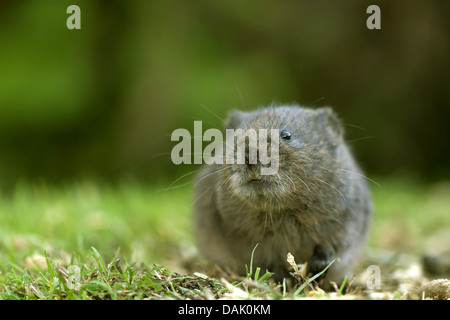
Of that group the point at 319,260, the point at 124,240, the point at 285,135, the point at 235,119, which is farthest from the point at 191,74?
the point at 319,260

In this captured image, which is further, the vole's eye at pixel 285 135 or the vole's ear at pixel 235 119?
the vole's ear at pixel 235 119

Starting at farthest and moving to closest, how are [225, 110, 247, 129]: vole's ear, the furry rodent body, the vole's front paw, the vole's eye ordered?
[225, 110, 247, 129]: vole's ear
the vole's front paw
the vole's eye
the furry rodent body

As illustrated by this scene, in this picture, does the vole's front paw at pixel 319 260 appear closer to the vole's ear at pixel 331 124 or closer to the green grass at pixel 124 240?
the green grass at pixel 124 240

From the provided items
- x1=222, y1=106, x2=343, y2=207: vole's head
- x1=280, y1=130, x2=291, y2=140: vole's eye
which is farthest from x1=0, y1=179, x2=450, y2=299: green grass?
x1=280, y1=130, x2=291, y2=140: vole's eye

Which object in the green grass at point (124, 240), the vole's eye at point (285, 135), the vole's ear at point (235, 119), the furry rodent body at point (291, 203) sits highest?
the vole's ear at point (235, 119)

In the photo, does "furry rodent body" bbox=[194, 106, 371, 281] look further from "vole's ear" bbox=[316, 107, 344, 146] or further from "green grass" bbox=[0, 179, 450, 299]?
"green grass" bbox=[0, 179, 450, 299]

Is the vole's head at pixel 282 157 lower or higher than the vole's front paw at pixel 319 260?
higher

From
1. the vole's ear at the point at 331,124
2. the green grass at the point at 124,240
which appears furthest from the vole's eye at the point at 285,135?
the green grass at the point at 124,240

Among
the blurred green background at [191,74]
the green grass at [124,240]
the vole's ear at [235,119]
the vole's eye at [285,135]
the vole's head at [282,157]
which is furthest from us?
the blurred green background at [191,74]
